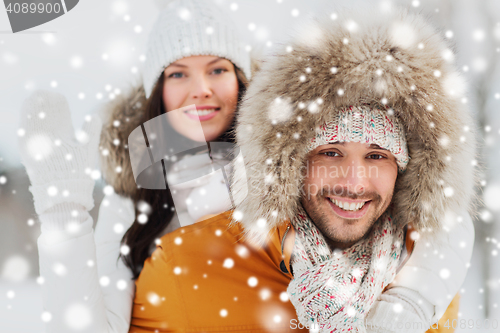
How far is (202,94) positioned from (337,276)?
0.83 meters

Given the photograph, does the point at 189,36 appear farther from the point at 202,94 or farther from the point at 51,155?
the point at 51,155

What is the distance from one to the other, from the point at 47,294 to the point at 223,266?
1.79 feet

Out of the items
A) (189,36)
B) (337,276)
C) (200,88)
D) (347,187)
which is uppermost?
(189,36)

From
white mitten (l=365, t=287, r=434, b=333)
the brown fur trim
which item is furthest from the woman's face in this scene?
white mitten (l=365, t=287, r=434, b=333)

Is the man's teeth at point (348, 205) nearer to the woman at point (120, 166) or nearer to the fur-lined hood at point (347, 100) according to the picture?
the fur-lined hood at point (347, 100)

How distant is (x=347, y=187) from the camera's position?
3.20ft

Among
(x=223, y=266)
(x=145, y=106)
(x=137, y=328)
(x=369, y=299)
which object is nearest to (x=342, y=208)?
(x=369, y=299)

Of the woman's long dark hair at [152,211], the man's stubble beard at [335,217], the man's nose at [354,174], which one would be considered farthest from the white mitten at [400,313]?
the woman's long dark hair at [152,211]

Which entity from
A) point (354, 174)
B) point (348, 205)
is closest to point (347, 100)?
point (354, 174)

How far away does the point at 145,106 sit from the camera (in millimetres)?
1360

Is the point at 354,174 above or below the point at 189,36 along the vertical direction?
below

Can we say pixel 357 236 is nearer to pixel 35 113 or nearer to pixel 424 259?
pixel 424 259

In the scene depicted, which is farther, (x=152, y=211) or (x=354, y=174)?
→ (x=152, y=211)

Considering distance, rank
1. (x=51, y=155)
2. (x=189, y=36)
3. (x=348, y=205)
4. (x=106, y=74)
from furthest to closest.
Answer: (x=106, y=74) → (x=189, y=36) → (x=348, y=205) → (x=51, y=155)
